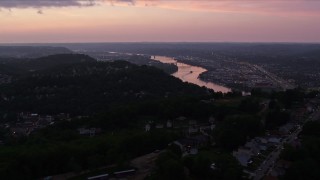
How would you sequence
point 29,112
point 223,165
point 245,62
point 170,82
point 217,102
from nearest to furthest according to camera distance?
point 223,165
point 217,102
point 29,112
point 170,82
point 245,62

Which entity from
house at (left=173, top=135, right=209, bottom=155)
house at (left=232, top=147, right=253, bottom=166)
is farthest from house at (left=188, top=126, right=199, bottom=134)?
house at (left=232, top=147, right=253, bottom=166)

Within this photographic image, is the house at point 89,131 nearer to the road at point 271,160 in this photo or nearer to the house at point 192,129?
A: the house at point 192,129

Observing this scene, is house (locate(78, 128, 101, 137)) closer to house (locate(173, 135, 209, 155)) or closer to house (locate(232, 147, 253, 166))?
house (locate(173, 135, 209, 155))

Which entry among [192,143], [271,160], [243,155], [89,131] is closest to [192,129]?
[192,143]

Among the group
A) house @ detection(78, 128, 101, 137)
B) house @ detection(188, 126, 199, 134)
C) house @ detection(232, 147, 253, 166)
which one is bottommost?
house @ detection(78, 128, 101, 137)

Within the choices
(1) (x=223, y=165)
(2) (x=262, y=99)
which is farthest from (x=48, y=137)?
(2) (x=262, y=99)

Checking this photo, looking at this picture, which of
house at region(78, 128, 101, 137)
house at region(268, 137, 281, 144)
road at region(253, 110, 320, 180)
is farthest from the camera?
house at region(78, 128, 101, 137)

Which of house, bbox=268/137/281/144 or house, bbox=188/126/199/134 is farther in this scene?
house, bbox=188/126/199/134

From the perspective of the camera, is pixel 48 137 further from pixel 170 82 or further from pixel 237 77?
pixel 237 77

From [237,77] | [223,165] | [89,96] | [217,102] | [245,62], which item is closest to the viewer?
[223,165]

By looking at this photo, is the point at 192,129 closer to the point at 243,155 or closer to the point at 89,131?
the point at 243,155

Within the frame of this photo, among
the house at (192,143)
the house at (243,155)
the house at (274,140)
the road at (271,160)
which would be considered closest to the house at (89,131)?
the house at (192,143)
